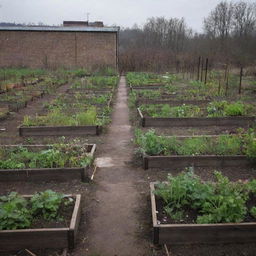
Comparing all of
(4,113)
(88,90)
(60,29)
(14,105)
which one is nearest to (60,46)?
(60,29)

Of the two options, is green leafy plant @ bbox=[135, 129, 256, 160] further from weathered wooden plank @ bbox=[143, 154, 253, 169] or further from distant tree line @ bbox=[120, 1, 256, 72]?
distant tree line @ bbox=[120, 1, 256, 72]

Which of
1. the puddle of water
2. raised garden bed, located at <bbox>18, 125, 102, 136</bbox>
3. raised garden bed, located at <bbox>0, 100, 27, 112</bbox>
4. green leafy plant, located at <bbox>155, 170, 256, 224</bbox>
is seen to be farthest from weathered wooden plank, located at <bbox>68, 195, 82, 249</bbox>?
raised garden bed, located at <bbox>0, 100, 27, 112</bbox>

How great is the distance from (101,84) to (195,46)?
26.3 m

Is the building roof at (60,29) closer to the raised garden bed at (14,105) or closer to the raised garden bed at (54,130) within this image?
the raised garden bed at (14,105)

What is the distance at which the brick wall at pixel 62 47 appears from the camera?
89.6 ft

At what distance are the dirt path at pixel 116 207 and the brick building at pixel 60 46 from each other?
21287mm

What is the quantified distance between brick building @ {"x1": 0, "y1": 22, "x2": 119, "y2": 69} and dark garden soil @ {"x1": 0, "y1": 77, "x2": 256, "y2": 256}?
2091 centimetres

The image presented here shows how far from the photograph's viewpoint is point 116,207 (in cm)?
453

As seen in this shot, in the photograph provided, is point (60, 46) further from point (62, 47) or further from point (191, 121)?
point (191, 121)

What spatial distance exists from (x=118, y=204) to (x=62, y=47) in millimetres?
25190

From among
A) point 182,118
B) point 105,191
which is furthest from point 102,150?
point 182,118

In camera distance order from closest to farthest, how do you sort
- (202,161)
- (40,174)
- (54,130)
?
(40,174)
(202,161)
(54,130)

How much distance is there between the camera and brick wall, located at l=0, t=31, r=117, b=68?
89.6 ft

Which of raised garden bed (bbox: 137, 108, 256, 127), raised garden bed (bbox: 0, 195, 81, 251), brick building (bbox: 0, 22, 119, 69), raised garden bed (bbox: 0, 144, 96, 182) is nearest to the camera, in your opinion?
raised garden bed (bbox: 0, 195, 81, 251)
